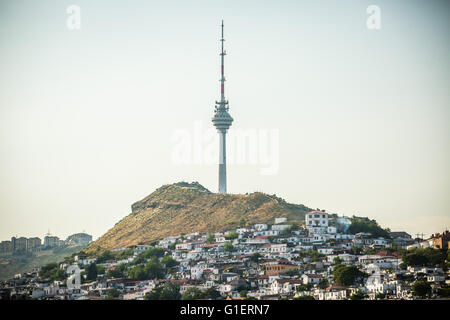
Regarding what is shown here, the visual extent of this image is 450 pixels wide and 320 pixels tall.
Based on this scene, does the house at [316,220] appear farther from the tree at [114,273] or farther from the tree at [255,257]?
the tree at [114,273]

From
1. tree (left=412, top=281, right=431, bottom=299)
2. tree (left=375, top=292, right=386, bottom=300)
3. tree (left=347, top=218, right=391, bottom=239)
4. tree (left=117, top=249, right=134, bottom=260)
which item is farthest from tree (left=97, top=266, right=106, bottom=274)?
tree (left=412, top=281, right=431, bottom=299)

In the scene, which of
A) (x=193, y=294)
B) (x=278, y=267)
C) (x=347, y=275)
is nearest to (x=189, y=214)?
(x=278, y=267)

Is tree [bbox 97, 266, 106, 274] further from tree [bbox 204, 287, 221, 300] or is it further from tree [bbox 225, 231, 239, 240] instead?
tree [bbox 204, 287, 221, 300]

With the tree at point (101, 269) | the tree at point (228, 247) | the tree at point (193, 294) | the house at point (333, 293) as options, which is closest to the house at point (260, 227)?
the tree at point (228, 247)

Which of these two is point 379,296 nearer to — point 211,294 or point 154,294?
point 211,294
